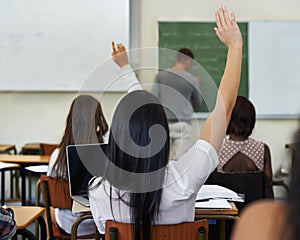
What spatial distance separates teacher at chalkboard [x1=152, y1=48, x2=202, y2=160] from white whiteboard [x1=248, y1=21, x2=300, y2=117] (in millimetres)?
626

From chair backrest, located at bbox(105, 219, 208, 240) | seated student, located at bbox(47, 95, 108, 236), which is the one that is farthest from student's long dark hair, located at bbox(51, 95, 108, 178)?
chair backrest, located at bbox(105, 219, 208, 240)

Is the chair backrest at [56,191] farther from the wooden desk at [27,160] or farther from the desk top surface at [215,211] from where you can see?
the wooden desk at [27,160]

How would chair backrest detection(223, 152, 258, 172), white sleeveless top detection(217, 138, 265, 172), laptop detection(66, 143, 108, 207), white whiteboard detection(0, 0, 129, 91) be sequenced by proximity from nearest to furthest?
laptop detection(66, 143, 108, 207)
chair backrest detection(223, 152, 258, 172)
white sleeveless top detection(217, 138, 265, 172)
white whiteboard detection(0, 0, 129, 91)

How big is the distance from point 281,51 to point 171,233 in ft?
14.2

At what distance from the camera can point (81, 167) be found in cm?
283

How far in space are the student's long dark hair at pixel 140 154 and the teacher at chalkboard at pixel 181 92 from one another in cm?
367

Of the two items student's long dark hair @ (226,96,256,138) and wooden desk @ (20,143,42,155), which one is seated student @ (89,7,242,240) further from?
wooden desk @ (20,143,42,155)

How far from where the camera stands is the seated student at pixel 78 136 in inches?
124

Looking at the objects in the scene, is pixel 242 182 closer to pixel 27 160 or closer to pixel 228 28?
pixel 228 28

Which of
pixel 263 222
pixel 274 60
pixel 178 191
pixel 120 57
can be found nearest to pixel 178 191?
pixel 178 191


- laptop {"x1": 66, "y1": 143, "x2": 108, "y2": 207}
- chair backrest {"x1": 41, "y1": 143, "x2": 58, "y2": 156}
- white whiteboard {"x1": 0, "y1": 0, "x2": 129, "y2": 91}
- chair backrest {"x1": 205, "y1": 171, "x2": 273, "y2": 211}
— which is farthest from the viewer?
white whiteboard {"x1": 0, "y1": 0, "x2": 129, "y2": 91}

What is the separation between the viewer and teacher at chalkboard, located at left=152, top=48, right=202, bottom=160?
5.74 meters

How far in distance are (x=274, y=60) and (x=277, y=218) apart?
535 cm

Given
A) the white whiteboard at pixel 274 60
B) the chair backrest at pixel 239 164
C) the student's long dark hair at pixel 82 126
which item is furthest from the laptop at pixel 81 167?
the white whiteboard at pixel 274 60
